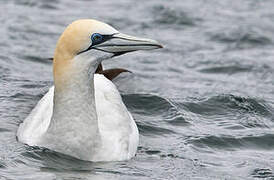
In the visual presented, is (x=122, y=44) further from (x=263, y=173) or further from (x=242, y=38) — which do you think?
(x=242, y=38)

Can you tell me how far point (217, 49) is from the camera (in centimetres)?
1706

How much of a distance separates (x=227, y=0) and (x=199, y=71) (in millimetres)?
5321

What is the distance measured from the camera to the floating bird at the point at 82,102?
929cm

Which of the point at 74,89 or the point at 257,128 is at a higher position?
the point at 74,89

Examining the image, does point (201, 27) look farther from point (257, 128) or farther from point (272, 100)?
point (257, 128)

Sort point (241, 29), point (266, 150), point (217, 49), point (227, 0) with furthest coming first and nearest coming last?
point (227, 0) < point (241, 29) < point (217, 49) < point (266, 150)

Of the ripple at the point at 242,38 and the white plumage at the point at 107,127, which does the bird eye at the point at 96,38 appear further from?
the ripple at the point at 242,38

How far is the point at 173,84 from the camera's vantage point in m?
14.5

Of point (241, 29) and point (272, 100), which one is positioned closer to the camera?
point (272, 100)

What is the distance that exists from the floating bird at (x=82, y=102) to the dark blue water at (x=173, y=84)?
15cm

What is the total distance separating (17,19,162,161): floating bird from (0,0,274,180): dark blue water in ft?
0.50

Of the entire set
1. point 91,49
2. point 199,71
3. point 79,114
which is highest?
point 91,49

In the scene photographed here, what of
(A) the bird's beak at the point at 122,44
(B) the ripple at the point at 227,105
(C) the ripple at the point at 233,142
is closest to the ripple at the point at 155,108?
(B) the ripple at the point at 227,105

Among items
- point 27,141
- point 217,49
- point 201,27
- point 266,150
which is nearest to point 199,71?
point 217,49
